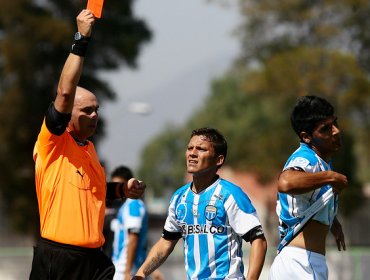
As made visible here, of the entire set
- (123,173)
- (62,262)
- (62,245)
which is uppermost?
(123,173)

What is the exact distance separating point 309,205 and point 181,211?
0.99 m

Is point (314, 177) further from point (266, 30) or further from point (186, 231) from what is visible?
point (266, 30)

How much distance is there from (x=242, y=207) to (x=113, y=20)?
109ft

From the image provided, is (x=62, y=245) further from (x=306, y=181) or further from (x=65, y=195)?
(x=306, y=181)

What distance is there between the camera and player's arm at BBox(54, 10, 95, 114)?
574 cm

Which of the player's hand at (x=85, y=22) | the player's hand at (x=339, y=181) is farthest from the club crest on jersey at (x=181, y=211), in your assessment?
the player's hand at (x=85, y=22)

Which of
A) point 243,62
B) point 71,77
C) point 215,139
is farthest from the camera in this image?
point 243,62

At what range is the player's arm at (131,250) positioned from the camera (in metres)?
10.3

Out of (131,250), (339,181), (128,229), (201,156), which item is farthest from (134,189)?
(128,229)

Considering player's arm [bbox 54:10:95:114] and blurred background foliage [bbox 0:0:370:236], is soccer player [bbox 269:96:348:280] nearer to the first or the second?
player's arm [bbox 54:10:95:114]

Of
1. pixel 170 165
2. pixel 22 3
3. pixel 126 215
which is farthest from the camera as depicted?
pixel 170 165

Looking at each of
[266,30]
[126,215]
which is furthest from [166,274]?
[266,30]

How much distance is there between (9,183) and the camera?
38094mm

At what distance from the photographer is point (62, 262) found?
19.9 feet
